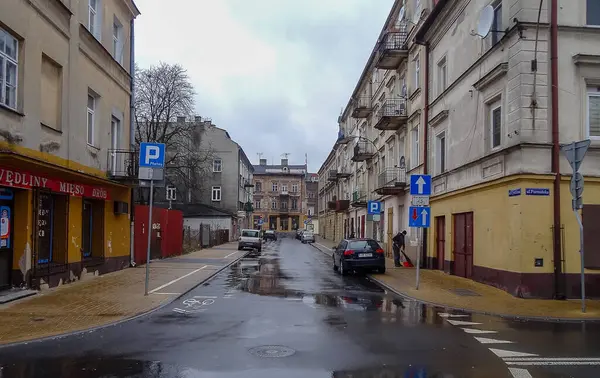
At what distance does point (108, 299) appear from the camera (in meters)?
11.7

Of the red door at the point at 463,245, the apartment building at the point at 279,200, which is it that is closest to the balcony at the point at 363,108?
the red door at the point at 463,245

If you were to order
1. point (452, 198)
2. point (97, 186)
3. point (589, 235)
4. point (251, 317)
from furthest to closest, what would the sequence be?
point (452, 198)
point (97, 186)
point (589, 235)
point (251, 317)

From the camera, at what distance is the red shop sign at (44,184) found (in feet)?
36.7

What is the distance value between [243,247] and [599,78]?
29.7 metres

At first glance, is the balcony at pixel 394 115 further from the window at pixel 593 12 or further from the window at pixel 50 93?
the window at pixel 50 93

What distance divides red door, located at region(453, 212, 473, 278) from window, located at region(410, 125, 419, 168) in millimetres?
6114

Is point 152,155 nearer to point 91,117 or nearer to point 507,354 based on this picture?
point 91,117

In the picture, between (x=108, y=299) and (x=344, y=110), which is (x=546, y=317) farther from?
(x=344, y=110)

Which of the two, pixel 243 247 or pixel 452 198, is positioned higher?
pixel 452 198

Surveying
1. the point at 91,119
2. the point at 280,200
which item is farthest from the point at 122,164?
the point at 280,200

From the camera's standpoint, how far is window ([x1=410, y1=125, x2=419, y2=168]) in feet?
79.4

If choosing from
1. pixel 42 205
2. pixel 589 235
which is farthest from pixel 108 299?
pixel 589 235

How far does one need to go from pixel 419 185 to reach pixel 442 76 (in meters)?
8.03

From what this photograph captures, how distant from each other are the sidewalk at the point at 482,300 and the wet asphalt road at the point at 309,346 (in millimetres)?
815
